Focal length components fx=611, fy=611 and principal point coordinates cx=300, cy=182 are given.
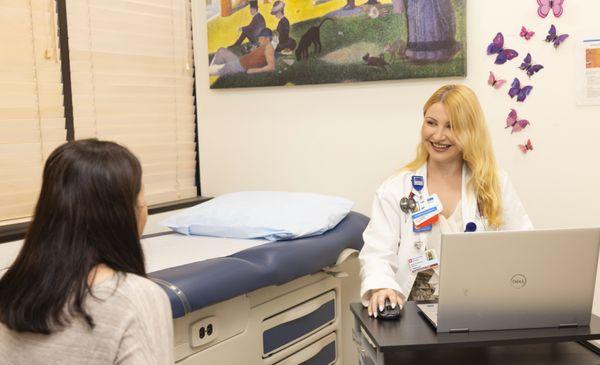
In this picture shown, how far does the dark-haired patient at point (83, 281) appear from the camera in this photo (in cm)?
101

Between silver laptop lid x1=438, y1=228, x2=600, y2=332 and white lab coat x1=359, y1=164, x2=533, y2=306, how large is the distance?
1.68 feet

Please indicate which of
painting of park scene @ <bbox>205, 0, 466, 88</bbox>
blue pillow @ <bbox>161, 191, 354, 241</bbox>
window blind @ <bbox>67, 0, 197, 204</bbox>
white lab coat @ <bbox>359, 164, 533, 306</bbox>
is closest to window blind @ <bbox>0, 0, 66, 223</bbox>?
window blind @ <bbox>67, 0, 197, 204</bbox>

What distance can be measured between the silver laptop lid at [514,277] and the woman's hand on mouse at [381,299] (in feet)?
0.71

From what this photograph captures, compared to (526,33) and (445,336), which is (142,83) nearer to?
(526,33)

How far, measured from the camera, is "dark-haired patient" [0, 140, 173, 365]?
101 cm

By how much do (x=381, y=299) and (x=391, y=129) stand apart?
111 centimetres

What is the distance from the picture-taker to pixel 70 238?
41.1 inches

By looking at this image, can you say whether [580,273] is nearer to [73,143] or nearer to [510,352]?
[510,352]

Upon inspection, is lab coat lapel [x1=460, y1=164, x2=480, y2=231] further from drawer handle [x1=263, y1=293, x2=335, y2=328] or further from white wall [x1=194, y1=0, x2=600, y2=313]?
drawer handle [x1=263, y1=293, x2=335, y2=328]

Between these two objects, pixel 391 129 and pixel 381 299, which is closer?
pixel 381 299

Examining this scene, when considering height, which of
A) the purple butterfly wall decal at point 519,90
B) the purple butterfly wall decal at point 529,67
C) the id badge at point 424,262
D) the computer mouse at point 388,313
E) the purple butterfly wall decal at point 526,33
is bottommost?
the computer mouse at point 388,313

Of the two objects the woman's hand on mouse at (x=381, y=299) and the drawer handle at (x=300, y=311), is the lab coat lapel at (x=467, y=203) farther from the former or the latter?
the drawer handle at (x=300, y=311)

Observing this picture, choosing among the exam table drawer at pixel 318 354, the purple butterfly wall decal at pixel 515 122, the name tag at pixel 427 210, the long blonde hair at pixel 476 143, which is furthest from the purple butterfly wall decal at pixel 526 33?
the exam table drawer at pixel 318 354

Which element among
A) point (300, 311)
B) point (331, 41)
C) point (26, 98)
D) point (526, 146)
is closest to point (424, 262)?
point (300, 311)
